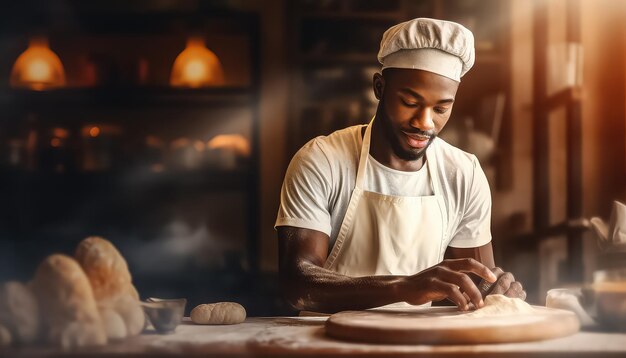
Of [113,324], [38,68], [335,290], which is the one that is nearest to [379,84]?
[335,290]

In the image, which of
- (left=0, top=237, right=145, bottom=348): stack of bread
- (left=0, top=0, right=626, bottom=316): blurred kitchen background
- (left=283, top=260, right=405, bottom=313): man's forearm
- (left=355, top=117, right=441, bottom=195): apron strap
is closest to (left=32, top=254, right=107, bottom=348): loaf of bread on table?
(left=0, top=237, right=145, bottom=348): stack of bread

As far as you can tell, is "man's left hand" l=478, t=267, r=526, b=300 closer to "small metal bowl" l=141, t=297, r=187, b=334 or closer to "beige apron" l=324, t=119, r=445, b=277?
"beige apron" l=324, t=119, r=445, b=277

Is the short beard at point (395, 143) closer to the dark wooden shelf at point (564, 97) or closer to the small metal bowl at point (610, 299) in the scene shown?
the small metal bowl at point (610, 299)

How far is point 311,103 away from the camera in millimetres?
4719

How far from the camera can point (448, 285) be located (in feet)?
6.20

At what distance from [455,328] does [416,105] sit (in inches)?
32.4

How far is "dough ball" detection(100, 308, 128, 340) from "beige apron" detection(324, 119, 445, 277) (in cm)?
93

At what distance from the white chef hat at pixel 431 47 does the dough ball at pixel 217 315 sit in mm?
870

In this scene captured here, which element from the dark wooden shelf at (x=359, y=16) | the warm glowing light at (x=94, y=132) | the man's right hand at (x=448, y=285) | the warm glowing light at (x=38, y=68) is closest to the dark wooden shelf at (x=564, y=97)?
the dark wooden shelf at (x=359, y=16)

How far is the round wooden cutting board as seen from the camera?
5.37ft

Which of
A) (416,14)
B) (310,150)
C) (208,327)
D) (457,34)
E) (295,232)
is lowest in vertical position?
(208,327)

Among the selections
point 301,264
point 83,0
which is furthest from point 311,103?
point 301,264

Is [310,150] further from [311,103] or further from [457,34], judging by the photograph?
[311,103]

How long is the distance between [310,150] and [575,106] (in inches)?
78.7
